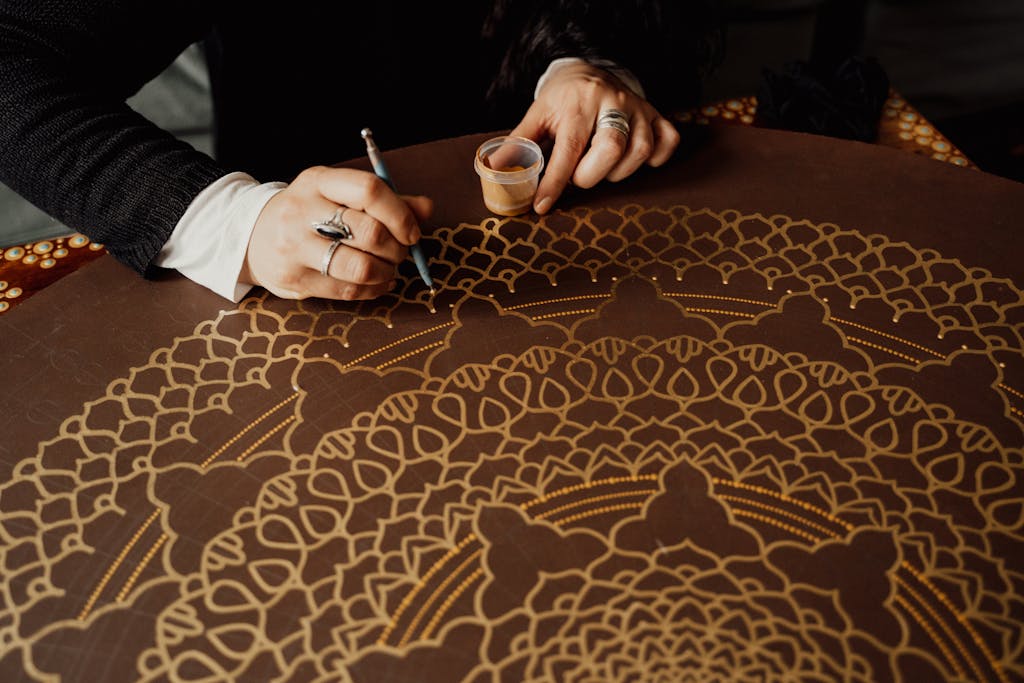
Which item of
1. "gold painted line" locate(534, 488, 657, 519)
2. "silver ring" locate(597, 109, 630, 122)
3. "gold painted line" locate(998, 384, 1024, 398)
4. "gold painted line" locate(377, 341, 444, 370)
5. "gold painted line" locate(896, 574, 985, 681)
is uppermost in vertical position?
"silver ring" locate(597, 109, 630, 122)

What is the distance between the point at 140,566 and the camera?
0.76m

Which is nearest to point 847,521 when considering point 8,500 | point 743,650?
point 743,650

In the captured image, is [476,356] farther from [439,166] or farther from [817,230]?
[817,230]

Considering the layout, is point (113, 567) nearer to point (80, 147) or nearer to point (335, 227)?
point (335, 227)

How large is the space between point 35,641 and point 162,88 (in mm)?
1370

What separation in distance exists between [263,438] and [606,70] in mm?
784

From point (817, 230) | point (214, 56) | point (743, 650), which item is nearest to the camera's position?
point (743, 650)

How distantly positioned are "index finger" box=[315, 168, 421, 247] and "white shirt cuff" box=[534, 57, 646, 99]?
1.44 ft

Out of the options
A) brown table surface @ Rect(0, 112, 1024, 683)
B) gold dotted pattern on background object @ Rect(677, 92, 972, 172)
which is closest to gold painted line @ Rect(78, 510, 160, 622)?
brown table surface @ Rect(0, 112, 1024, 683)

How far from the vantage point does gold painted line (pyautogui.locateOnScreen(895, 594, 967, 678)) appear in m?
0.70

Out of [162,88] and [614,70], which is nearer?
[614,70]

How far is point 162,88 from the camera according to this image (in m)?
1.76

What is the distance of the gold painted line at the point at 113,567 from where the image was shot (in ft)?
2.42

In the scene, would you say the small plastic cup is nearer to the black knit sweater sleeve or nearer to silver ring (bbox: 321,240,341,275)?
silver ring (bbox: 321,240,341,275)
